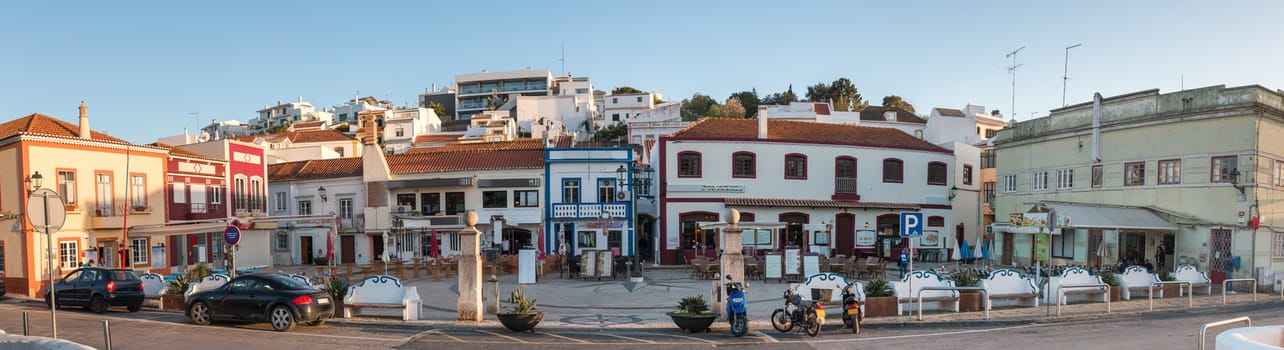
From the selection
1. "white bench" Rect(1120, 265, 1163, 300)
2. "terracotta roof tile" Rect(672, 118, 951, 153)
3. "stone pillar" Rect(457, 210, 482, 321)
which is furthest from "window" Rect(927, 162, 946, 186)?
"stone pillar" Rect(457, 210, 482, 321)

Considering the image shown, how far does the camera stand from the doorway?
36469 mm

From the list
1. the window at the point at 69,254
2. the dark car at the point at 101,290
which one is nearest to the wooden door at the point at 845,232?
the dark car at the point at 101,290

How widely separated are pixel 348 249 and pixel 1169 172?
35.6 metres

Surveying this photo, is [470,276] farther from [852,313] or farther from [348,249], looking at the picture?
[348,249]

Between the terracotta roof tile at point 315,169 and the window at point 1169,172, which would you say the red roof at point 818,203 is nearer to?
the window at point 1169,172

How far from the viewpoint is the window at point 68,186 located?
2373 cm

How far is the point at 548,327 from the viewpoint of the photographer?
14672 millimetres

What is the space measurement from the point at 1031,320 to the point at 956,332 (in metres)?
2.52

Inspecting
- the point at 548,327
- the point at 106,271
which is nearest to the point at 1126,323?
the point at 548,327

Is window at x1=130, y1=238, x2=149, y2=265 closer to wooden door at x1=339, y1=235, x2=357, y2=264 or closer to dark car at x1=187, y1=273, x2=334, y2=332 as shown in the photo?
wooden door at x1=339, y1=235, x2=357, y2=264

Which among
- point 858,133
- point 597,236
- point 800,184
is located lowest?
point 597,236

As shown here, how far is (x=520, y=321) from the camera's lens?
13789 millimetres

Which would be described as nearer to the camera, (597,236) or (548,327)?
(548,327)

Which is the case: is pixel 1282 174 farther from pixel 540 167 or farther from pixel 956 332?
pixel 540 167
